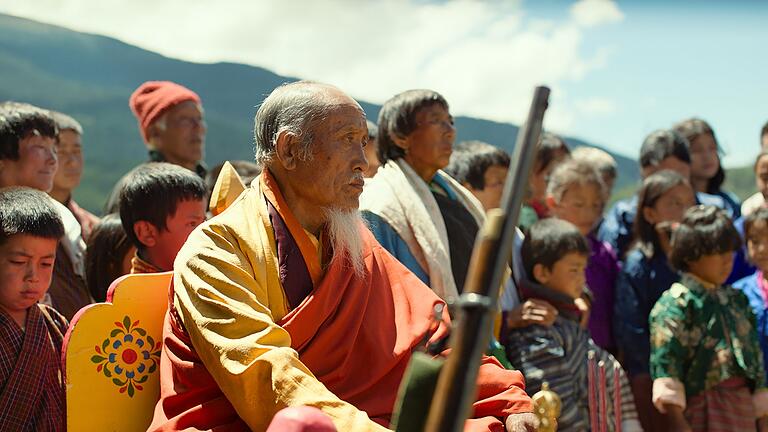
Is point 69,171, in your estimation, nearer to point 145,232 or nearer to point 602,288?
point 145,232

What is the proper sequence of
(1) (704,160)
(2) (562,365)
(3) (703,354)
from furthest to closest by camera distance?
(1) (704,160)
(3) (703,354)
(2) (562,365)

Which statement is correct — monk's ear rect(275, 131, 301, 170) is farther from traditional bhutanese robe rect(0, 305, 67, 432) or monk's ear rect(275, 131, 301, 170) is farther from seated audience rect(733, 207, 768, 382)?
seated audience rect(733, 207, 768, 382)

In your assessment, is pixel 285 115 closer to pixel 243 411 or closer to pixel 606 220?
pixel 243 411

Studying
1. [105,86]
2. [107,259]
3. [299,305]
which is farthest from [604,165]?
[105,86]

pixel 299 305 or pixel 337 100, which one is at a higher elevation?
pixel 337 100

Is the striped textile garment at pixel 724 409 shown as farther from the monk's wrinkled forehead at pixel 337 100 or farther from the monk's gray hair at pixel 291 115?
the monk's gray hair at pixel 291 115

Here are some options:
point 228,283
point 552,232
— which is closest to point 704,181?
point 552,232

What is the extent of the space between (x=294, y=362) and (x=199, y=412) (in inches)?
15.8

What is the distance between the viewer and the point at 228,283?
3131mm

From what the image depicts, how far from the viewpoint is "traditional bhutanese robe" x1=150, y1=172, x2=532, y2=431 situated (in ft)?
9.70

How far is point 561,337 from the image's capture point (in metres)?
5.43

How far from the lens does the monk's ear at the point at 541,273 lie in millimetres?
5684

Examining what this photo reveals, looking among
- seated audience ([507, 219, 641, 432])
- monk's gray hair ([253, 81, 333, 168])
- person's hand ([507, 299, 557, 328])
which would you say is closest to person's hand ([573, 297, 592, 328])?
seated audience ([507, 219, 641, 432])

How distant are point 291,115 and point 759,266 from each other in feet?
12.4
